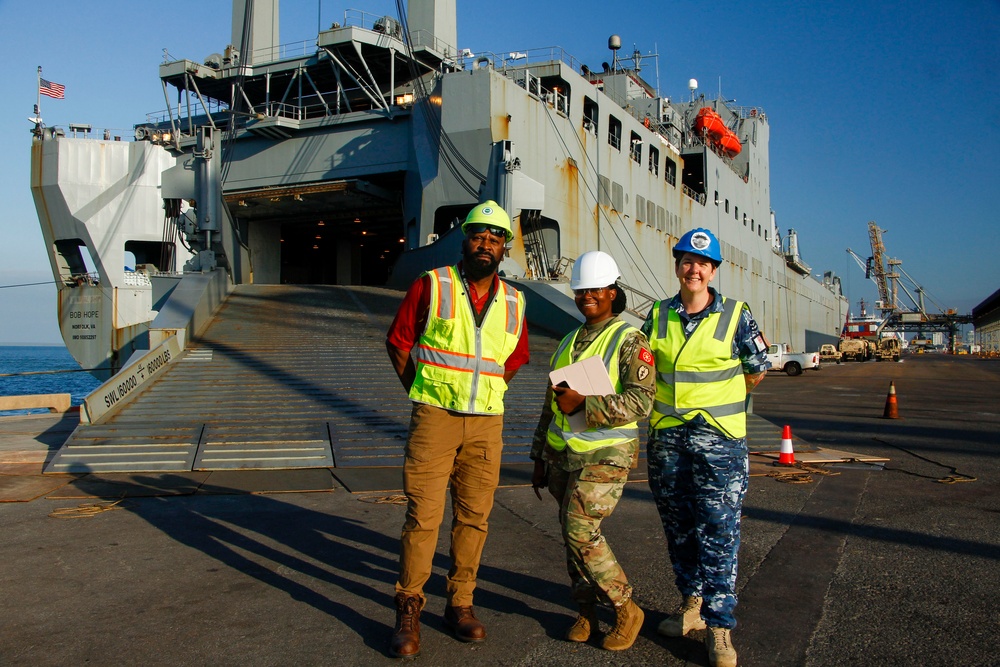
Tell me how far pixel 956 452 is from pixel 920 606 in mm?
6378

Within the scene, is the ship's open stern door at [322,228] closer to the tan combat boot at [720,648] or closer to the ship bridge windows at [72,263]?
the ship bridge windows at [72,263]

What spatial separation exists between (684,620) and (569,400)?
3.72 feet

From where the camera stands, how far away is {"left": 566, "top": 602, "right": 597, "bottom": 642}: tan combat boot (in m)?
3.17

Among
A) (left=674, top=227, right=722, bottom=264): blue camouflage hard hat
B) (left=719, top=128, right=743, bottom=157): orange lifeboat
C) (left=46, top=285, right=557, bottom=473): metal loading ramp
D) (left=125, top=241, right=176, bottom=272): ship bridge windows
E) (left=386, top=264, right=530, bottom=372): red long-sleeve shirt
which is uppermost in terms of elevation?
(left=719, top=128, right=743, bottom=157): orange lifeboat

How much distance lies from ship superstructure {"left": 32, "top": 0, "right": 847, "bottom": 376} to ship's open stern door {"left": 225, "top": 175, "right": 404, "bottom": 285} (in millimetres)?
130

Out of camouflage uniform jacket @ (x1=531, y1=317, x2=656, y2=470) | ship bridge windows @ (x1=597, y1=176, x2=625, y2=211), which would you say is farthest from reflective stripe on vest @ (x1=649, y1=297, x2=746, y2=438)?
ship bridge windows @ (x1=597, y1=176, x2=625, y2=211)

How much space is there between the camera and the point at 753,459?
26.5 feet

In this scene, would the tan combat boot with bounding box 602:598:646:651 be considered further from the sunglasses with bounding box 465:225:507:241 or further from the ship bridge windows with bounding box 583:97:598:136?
the ship bridge windows with bounding box 583:97:598:136

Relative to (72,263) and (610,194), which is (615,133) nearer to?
(610,194)

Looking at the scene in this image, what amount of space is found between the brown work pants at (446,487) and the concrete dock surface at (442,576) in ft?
0.96

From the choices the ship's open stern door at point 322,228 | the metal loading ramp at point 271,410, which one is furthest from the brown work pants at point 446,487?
the ship's open stern door at point 322,228

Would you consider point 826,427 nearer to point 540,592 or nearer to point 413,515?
point 540,592

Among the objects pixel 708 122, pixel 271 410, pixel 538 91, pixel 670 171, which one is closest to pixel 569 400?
pixel 271 410

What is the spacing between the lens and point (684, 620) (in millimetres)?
3232
